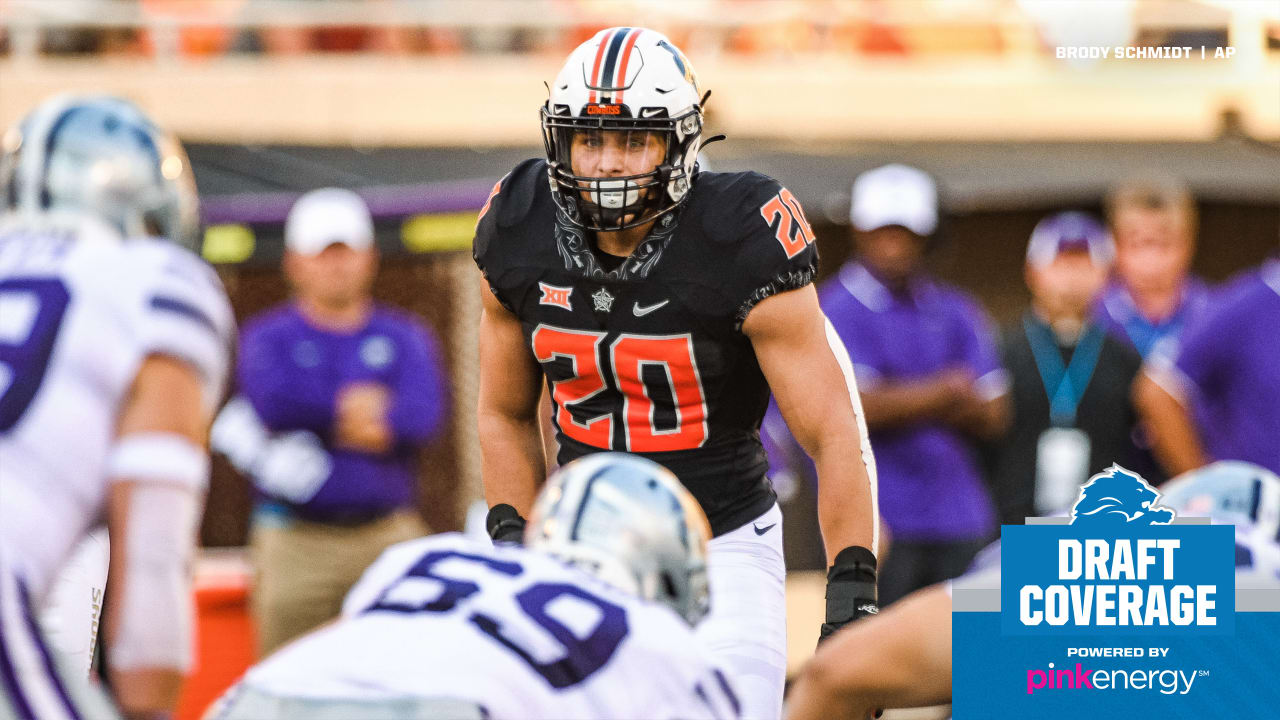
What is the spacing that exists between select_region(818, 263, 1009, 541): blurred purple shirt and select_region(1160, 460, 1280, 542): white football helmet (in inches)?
116

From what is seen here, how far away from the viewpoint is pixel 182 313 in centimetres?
265

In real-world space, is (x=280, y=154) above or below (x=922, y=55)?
below

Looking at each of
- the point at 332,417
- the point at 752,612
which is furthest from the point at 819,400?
the point at 332,417

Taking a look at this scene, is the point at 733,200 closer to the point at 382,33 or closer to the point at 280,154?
the point at 280,154

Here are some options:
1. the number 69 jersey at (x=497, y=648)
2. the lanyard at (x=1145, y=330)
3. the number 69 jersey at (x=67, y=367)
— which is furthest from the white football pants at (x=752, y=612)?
the lanyard at (x=1145, y=330)

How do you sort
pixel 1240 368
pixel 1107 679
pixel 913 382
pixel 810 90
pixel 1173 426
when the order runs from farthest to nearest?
pixel 810 90 → pixel 913 382 → pixel 1173 426 → pixel 1240 368 → pixel 1107 679

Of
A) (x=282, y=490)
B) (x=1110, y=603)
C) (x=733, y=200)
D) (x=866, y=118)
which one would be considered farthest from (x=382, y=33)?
(x=1110, y=603)

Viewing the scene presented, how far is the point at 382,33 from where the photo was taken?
1085 centimetres

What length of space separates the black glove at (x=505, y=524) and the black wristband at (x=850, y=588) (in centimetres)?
71

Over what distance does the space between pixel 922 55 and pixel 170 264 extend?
28.8ft

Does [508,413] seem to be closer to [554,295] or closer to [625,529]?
[554,295]

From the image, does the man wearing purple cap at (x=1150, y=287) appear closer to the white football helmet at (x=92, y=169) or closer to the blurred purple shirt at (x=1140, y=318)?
the blurred purple shirt at (x=1140, y=318)

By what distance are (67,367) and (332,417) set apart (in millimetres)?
3797

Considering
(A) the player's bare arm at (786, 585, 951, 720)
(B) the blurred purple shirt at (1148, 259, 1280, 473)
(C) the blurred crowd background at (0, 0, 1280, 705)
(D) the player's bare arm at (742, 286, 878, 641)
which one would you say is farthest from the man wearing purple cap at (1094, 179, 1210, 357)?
(A) the player's bare arm at (786, 585, 951, 720)
